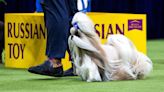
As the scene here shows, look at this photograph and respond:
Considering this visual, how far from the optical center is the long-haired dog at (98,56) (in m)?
3.95

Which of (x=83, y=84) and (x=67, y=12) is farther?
(x=67, y=12)

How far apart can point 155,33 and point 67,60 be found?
6.85 meters

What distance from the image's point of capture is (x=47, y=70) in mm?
4074

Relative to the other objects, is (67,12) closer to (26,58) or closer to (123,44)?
(123,44)

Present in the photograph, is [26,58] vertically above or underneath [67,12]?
underneath

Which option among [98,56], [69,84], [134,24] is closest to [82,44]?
[98,56]

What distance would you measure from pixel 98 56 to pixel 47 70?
364 mm

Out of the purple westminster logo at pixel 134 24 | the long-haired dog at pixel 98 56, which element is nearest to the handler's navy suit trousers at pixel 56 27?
the long-haired dog at pixel 98 56

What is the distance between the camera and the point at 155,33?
11578mm

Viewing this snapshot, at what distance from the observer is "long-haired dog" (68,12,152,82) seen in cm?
395

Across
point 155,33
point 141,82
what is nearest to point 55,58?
point 141,82

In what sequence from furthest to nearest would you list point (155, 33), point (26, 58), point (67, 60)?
point (155, 33) < point (26, 58) < point (67, 60)

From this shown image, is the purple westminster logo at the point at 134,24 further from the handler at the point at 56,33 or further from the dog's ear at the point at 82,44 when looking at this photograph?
the dog's ear at the point at 82,44

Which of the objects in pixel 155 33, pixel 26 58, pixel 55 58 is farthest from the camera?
pixel 155 33
